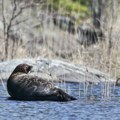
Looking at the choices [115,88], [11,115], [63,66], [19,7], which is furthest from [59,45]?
[11,115]

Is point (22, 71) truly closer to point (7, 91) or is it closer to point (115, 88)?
point (7, 91)

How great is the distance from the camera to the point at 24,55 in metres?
18.4

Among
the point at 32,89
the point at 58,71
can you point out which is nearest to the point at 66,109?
the point at 32,89

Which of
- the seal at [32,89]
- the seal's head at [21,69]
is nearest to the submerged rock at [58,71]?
the seal's head at [21,69]

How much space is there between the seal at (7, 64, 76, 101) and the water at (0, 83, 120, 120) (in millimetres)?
222

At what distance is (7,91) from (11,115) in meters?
3.02

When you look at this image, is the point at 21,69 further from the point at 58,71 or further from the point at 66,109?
the point at 58,71

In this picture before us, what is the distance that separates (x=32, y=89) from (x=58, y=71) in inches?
141

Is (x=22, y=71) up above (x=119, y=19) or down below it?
below

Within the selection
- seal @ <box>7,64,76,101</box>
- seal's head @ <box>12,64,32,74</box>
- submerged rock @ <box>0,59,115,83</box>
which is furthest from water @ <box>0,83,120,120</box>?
submerged rock @ <box>0,59,115,83</box>

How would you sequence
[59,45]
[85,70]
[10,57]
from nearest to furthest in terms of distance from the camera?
[85,70] < [10,57] < [59,45]

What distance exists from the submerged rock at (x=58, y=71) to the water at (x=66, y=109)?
8.50ft

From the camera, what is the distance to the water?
10.3m

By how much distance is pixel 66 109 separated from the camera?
1102 cm
